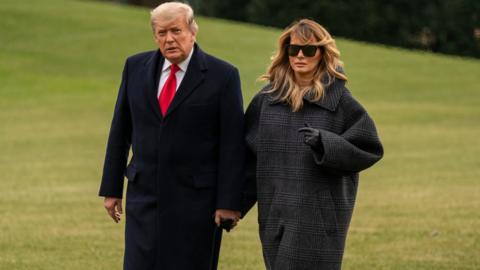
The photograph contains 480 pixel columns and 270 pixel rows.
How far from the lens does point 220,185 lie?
6168mm

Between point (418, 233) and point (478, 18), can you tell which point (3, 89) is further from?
point (478, 18)

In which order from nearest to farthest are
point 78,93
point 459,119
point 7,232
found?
point 7,232, point 459,119, point 78,93

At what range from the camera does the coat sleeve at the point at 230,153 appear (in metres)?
6.15

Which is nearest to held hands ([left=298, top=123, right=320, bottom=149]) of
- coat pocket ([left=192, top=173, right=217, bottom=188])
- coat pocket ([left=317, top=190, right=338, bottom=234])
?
coat pocket ([left=317, top=190, right=338, bottom=234])

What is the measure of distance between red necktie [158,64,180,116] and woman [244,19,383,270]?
18.4 inches

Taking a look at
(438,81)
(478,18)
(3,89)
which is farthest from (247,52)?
(478,18)

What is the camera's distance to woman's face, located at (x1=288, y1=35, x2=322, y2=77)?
6.04 metres

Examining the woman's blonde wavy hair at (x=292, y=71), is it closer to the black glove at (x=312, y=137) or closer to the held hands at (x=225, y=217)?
the black glove at (x=312, y=137)

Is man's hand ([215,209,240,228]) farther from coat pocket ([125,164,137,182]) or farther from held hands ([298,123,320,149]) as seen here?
held hands ([298,123,320,149])

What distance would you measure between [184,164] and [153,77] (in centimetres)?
47

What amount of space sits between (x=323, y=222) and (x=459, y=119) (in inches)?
796

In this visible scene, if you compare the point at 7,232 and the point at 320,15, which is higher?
the point at 7,232

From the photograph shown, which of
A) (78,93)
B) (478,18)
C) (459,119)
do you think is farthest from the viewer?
(478,18)

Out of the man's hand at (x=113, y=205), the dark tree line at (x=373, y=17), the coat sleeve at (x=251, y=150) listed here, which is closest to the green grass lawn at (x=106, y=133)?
the coat sleeve at (x=251, y=150)
